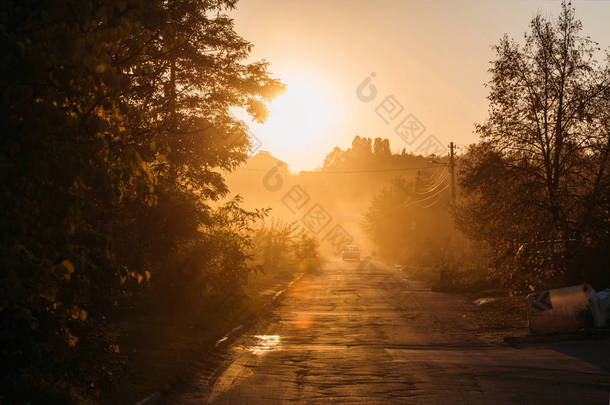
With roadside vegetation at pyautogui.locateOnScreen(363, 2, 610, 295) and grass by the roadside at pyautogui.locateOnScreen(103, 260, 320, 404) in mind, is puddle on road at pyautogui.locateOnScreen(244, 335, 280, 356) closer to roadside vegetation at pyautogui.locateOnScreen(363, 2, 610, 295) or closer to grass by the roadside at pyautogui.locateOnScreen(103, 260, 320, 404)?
grass by the roadside at pyautogui.locateOnScreen(103, 260, 320, 404)

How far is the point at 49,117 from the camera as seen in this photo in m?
4.70

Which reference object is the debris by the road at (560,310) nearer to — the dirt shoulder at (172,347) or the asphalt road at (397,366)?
the asphalt road at (397,366)

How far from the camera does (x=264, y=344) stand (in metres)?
13.2

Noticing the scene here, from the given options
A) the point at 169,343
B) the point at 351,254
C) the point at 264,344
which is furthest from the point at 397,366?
the point at 351,254

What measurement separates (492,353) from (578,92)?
963 cm

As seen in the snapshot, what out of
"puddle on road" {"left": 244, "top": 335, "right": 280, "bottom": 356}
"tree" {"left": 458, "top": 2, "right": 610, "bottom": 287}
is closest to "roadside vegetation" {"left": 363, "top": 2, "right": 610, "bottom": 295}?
"tree" {"left": 458, "top": 2, "right": 610, "bottom": 287}

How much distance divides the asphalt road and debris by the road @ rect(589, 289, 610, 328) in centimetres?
80

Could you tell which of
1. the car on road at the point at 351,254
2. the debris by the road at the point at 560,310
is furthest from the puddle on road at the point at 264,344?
the car on road at the point at 351,254

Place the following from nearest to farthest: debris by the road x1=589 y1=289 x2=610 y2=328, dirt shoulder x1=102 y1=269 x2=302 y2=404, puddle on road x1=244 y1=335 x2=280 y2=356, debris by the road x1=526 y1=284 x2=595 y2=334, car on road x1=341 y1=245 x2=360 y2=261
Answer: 1. dirt shoulder x1=102 y1=269 x2=302 y2=404
2. puddle on road x1=244 y1=335 x2=280 y2=356
3. debris by the road x1=589 y1=289 x2=610 y2=328
4. debris by the road x1=526 y1=284 x2=595 y2=334
5. car on road x1=341 y1=245 x2=360 y2=261

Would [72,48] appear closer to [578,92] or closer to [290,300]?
[578,92]

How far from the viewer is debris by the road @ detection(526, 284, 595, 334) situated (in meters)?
13.4

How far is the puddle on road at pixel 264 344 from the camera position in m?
12.4

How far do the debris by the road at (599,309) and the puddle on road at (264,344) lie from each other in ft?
24.6

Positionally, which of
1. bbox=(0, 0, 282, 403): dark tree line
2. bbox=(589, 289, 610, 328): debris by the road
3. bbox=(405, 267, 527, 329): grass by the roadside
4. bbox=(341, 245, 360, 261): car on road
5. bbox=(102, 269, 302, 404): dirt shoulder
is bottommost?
bbox=(405, 267, 527, 329): grass by the roadside
